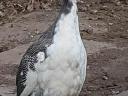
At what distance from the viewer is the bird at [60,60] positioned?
456 centimetres

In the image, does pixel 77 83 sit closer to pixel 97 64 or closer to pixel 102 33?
pixel 97 64

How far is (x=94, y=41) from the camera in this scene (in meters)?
9.40

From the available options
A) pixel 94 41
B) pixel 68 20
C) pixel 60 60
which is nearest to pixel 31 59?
pixel 60 60

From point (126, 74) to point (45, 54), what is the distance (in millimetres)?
3085

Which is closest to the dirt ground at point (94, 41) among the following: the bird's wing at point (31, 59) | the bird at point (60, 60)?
the bird's wing at point (31, 59)

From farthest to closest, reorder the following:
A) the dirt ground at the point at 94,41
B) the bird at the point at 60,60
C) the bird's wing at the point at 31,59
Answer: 1. the dirt ground at the point at 94,41
2. the bird's wing at the point at 31,59
3. the bird at the point at 60,60

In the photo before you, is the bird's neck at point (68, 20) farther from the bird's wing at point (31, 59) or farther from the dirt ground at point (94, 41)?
the dirt ground at point (94, 41)

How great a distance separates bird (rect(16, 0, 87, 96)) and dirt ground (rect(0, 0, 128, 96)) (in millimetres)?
2211

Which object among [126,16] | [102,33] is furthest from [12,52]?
[126,16]

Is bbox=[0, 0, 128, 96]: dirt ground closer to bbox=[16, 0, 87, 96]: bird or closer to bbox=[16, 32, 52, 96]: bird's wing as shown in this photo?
bbox=[16, 32, 52, 96]: bird's wing

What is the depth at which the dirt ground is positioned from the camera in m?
7.30

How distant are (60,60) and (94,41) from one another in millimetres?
4875

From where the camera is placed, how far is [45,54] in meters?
4.64

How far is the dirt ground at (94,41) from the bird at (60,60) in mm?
2211
